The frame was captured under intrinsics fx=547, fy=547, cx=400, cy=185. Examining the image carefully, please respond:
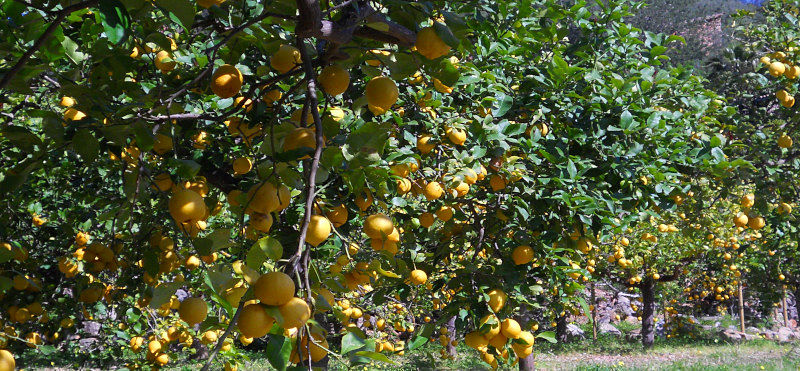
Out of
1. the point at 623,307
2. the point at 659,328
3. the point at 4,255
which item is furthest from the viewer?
the point at 623,307

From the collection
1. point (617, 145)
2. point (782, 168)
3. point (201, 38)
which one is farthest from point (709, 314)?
point (201, 38)

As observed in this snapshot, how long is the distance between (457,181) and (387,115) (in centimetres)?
53

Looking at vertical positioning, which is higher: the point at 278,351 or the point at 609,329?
the point at 278,351

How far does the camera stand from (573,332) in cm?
1511

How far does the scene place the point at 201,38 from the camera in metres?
2.22

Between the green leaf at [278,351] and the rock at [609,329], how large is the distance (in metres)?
16.4

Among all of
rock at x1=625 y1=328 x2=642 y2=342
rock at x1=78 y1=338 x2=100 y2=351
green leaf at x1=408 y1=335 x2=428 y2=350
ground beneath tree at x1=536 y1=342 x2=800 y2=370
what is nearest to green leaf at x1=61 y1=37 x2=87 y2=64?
green leaf at x1=408 y1=335 x2=428 y2=350

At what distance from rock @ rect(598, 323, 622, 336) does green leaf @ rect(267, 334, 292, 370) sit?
53.7 feet

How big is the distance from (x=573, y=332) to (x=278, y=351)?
15.6 meters

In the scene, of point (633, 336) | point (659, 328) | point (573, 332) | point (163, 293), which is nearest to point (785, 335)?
point (659, 328)

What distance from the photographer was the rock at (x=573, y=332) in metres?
14.5

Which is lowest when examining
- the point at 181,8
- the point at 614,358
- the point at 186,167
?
the point at 614,358

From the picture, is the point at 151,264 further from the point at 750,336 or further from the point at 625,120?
the point at 750,336

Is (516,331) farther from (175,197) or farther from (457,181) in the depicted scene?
(175,197)
